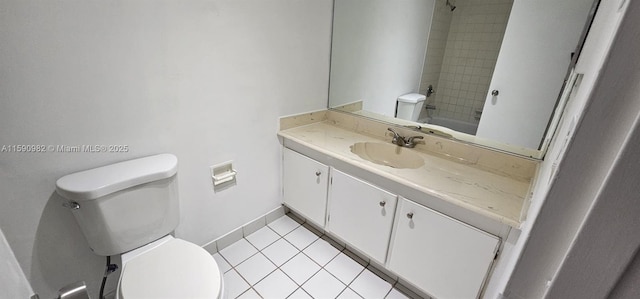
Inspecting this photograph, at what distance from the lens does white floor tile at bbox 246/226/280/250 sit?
181cm

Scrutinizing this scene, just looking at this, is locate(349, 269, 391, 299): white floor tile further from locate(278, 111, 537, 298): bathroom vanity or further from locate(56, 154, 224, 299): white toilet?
locate(56, 154, 224, 299): white toilet

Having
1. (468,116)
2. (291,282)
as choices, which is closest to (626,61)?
(468,116)

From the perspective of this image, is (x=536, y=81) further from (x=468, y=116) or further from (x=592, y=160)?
(x=592, y=160)

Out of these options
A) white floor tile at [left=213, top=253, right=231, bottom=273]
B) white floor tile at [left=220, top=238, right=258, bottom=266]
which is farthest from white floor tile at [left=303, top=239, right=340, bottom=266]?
white floor tile at [left=213, top=253, right=231, bottom=273]

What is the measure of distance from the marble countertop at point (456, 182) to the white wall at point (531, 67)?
0.92 ft

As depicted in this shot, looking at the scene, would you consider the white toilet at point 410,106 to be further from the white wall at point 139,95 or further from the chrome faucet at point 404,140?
the white wall at point 139,95

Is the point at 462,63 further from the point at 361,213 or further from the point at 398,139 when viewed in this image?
the point at 361,213

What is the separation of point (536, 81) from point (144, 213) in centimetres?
198

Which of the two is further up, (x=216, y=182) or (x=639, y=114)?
(x=639, y=114)

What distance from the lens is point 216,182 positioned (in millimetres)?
1545

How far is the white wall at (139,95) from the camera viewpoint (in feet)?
3.05

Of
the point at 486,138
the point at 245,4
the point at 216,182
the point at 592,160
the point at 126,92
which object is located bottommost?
the point at 216,182

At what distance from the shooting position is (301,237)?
1884 millimetres

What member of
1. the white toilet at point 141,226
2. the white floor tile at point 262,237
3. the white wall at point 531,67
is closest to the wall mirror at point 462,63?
the white wall at point 531,67
